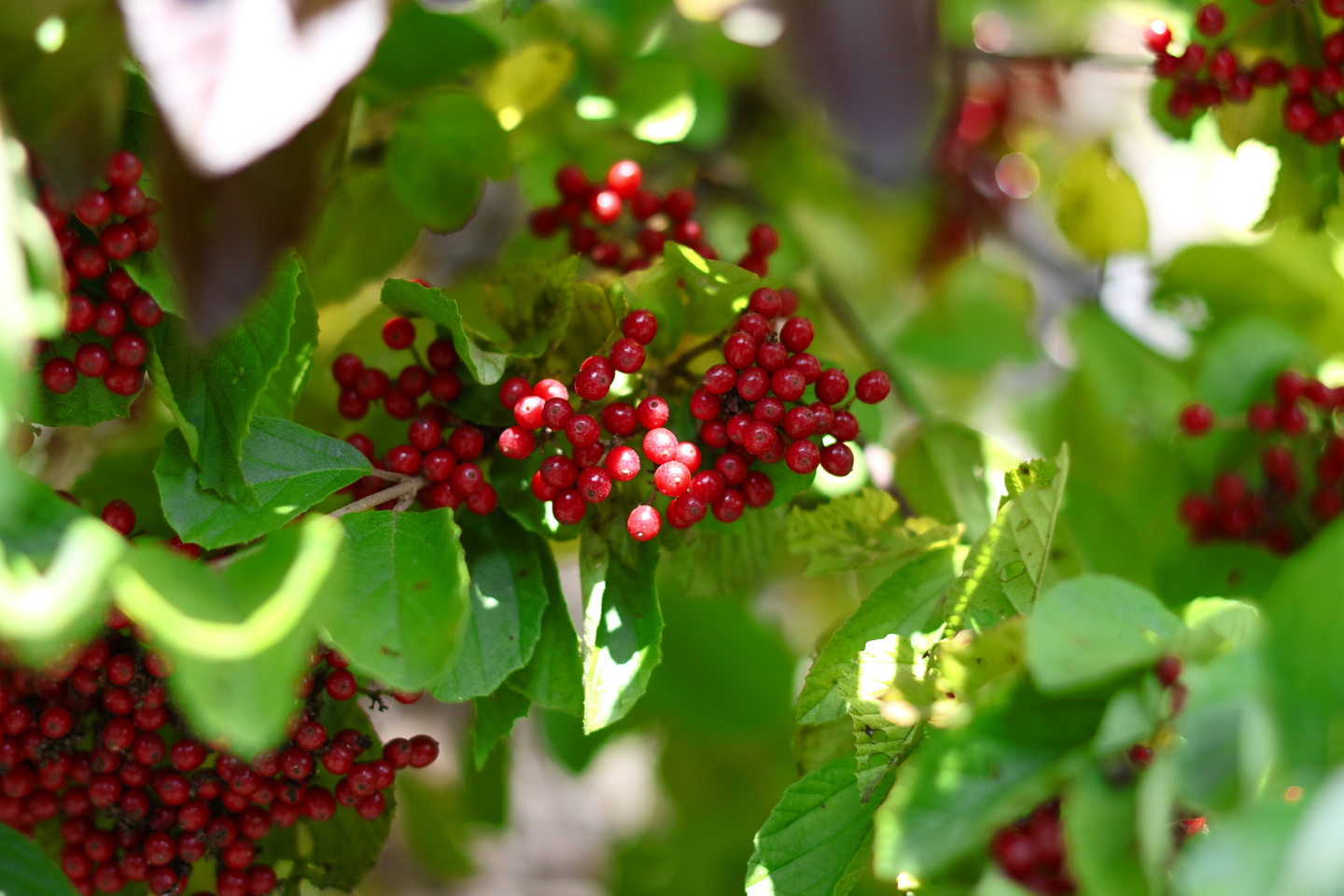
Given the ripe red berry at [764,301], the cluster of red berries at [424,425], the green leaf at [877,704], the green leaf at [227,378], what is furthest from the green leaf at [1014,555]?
the green leaf at [227,378]

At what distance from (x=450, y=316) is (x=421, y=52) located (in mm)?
287

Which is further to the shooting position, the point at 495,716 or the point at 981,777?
the point at 495,716

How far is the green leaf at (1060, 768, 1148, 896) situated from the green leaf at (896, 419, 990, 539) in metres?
0.32

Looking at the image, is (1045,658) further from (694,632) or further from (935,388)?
(935,388)

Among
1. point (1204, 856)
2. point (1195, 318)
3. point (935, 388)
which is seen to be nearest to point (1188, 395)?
point (1195, 318)

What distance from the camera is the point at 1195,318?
0.94 meters

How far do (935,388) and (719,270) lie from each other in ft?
2.86

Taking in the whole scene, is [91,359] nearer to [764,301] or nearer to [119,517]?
[119,517]

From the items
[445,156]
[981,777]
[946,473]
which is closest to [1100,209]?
[946,473]

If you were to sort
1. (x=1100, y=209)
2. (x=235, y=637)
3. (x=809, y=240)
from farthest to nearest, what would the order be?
(x=809, y=240), (x=1100, y=209), (x=235, y=637)

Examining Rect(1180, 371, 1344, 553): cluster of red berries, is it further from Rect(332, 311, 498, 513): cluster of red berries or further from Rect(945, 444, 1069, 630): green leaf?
Rect(332, 311, 498, 513): cluster of red berries

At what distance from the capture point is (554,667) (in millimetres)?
555

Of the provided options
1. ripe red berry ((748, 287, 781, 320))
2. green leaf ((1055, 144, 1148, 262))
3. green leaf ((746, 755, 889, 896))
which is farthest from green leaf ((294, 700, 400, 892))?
green leaf ((1055, 144, 1148, 262))

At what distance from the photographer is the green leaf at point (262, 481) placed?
488 millimetres
